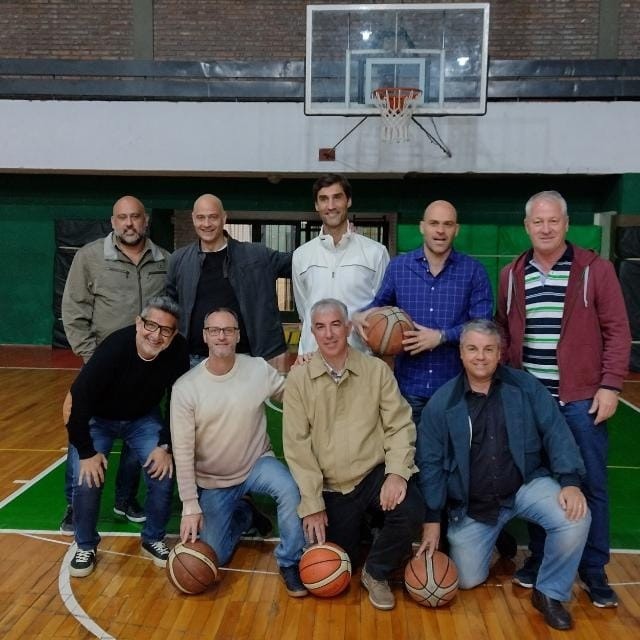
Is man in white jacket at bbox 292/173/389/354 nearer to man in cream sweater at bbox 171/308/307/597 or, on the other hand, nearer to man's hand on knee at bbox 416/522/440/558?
man in cream sweater at bbox 171/308/307/597

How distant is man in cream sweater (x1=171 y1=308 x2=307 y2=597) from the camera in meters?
3.32

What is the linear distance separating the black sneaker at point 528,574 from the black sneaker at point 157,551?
1835mm

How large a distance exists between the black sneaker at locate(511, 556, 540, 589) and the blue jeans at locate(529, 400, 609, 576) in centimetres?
31

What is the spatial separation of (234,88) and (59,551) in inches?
289

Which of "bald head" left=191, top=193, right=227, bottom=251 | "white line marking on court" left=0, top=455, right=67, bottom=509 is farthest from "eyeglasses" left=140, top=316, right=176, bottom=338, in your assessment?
"white line marking on court" left=0, top=455, right=67, bottom=509

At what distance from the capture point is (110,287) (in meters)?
4.03

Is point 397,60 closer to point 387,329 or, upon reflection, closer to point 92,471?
point 387,329

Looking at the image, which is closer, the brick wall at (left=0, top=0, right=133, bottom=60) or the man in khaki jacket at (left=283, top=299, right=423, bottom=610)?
the man in khaki jacket at (left=283, top=299, right=423, bottom=610)

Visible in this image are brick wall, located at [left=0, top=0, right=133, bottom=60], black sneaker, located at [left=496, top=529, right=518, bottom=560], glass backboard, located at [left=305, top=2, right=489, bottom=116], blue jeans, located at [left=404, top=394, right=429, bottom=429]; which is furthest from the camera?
brick wall, located at [left=0, top=0, right=133, bottom=60]

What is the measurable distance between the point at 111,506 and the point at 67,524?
1.26 feet

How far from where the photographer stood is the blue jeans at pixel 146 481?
3.45m

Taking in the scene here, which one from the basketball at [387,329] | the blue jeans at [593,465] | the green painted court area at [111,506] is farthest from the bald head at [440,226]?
the green painted court area at [111,506]

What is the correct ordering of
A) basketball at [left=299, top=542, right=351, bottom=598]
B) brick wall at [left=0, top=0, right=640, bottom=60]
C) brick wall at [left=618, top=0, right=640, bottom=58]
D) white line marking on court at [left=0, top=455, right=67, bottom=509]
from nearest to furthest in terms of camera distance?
basketball at [left=299, top=542, right=351, bottom=598] < white line marking on court at [left=0, top=455, right=67, bottom=509] < brick wall at [left=618, top=0, right=640, bottom=58] < brick wall at [left=0, top=0, right=640, bottom=60]

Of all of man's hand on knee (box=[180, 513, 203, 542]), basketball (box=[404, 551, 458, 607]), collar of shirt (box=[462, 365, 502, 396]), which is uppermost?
collar of shirt (box=[462, 365, 502, 396])
